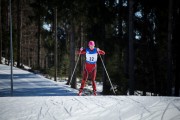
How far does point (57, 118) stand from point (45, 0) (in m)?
19.0

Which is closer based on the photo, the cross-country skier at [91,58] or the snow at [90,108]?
the snow at [90,108]

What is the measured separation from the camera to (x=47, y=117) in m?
6.62

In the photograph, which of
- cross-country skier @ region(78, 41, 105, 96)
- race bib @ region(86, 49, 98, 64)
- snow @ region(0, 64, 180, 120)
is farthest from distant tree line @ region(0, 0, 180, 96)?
snow @ region(0, 64, 180, 120)

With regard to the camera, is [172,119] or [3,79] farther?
[3,79]

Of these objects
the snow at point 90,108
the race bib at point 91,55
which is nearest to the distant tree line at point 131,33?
the race bib at point 91,55

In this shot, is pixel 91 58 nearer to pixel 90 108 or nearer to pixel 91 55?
pixel 91 55

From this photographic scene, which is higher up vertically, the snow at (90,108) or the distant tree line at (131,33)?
the distant tree line at (131,33)

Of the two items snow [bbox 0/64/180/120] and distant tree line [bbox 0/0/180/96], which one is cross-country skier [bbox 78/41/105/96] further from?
distant tree line [bbox 0/0/180/96]

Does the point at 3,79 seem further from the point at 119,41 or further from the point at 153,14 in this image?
the point at 153,14

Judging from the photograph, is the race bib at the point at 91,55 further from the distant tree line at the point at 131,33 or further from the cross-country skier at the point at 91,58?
the distant tree line at the point at 131,33

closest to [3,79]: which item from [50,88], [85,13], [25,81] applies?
[25,81]

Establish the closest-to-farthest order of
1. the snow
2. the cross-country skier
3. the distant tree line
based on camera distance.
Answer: the snow < the cross-country skier < the distant tree line

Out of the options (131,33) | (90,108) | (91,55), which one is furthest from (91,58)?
(131,33)

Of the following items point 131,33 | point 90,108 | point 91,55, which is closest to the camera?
point 90,108
